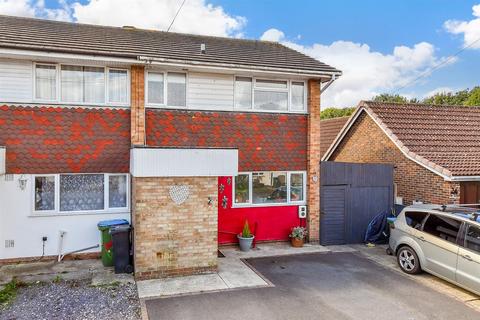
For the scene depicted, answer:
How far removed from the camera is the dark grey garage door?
1084 cm

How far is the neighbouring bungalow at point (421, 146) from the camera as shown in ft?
34.1

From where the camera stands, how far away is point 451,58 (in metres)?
17.4

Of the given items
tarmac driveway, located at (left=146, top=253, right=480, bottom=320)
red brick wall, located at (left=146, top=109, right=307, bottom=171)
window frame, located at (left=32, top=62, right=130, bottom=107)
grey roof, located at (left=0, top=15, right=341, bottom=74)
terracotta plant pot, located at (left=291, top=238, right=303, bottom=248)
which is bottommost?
tarmac driveway, located at (left=146, top=253, right=480, bottom=320)

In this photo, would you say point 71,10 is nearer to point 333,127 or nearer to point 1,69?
point 1,69

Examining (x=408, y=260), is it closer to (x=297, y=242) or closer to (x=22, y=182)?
(x=297, y=242)

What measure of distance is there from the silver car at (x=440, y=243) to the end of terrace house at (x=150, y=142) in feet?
9.17

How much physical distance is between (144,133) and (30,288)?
4233 millimetres

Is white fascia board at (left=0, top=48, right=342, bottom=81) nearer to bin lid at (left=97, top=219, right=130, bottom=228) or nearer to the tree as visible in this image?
bin lid at (left=97, top=219, right=130, bottom=228)

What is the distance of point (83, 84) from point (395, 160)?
32.5 feet

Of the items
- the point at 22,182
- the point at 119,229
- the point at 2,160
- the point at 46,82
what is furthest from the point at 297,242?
the point at 46,82

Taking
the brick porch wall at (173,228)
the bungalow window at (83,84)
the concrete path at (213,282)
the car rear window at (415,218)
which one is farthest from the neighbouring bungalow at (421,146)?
the bungalow window at (83,84)

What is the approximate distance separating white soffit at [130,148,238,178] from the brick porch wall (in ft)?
0.66

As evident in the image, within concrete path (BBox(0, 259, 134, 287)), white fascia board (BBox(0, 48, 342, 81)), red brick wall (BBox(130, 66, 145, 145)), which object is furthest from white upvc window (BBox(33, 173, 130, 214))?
white fascia board (BBox(0, 48, 342, 81))

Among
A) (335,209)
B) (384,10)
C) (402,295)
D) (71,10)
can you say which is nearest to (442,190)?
(335,209)
